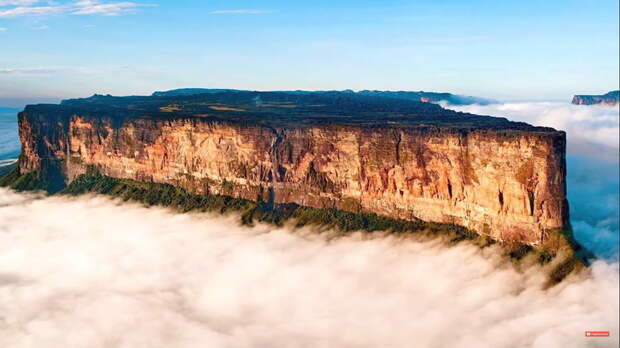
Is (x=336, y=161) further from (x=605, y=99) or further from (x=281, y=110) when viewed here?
(x=605, y=99)

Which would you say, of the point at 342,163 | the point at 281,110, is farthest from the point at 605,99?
the point at 342,163

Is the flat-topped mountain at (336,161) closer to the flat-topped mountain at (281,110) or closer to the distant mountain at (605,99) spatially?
the flat-topped mountain at (281,110)

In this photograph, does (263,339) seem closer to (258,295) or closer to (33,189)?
(258,295)

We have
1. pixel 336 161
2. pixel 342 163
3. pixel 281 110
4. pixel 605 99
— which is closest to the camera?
pixel 342 163

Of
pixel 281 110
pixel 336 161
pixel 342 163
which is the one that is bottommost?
pixel 342 163

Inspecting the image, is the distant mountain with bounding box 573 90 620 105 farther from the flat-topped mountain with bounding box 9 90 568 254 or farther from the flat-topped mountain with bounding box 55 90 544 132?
the flat-topped mountain with bounding box 9 90 568 254

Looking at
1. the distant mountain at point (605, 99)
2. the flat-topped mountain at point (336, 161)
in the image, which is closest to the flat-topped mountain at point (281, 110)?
the flat-topped mountain at point (336, 161)

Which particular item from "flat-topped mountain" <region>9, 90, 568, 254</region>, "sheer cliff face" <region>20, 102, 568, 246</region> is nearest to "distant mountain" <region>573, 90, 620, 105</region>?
"flat-topped mountain" <region>9, 90, 568, 254</region>
